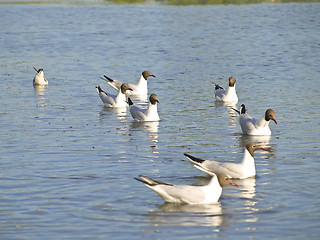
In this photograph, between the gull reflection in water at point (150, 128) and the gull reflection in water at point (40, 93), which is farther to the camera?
the gull reflection in water at point (40, 93)

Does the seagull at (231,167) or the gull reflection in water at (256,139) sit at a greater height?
the seagull at (231,167)

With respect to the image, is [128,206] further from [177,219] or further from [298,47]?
[298,47]

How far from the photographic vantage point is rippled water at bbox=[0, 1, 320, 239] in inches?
512

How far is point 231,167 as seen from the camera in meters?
15.8

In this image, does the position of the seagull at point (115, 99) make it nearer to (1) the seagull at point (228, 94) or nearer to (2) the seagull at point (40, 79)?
(1) the seagull at point (228, 94)

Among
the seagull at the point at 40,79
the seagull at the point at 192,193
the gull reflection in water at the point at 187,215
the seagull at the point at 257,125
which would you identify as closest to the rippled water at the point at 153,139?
the gull reflection in water at the point at 187,215

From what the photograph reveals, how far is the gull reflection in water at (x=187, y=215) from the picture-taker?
42.4ft

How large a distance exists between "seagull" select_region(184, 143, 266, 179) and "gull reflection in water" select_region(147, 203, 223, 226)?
158 cm

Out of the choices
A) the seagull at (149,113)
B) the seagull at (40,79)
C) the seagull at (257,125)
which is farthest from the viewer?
the seagull at (40,79)

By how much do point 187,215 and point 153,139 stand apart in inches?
291

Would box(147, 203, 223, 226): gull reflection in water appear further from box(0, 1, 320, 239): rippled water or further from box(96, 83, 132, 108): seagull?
box(96, 83, 132, 108): seagull

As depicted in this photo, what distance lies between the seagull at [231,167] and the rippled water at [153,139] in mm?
351

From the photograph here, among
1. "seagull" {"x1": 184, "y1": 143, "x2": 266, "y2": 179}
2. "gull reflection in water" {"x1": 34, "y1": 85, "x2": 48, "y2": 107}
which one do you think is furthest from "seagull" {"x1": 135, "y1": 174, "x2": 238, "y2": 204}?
"gull reflection in water" {"x1": 34, "y1": 85, "x2": 48, "y2": 107}

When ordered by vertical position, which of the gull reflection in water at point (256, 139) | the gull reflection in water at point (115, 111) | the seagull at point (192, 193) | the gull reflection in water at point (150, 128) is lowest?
the gull reflection in water at point (115, 111)
